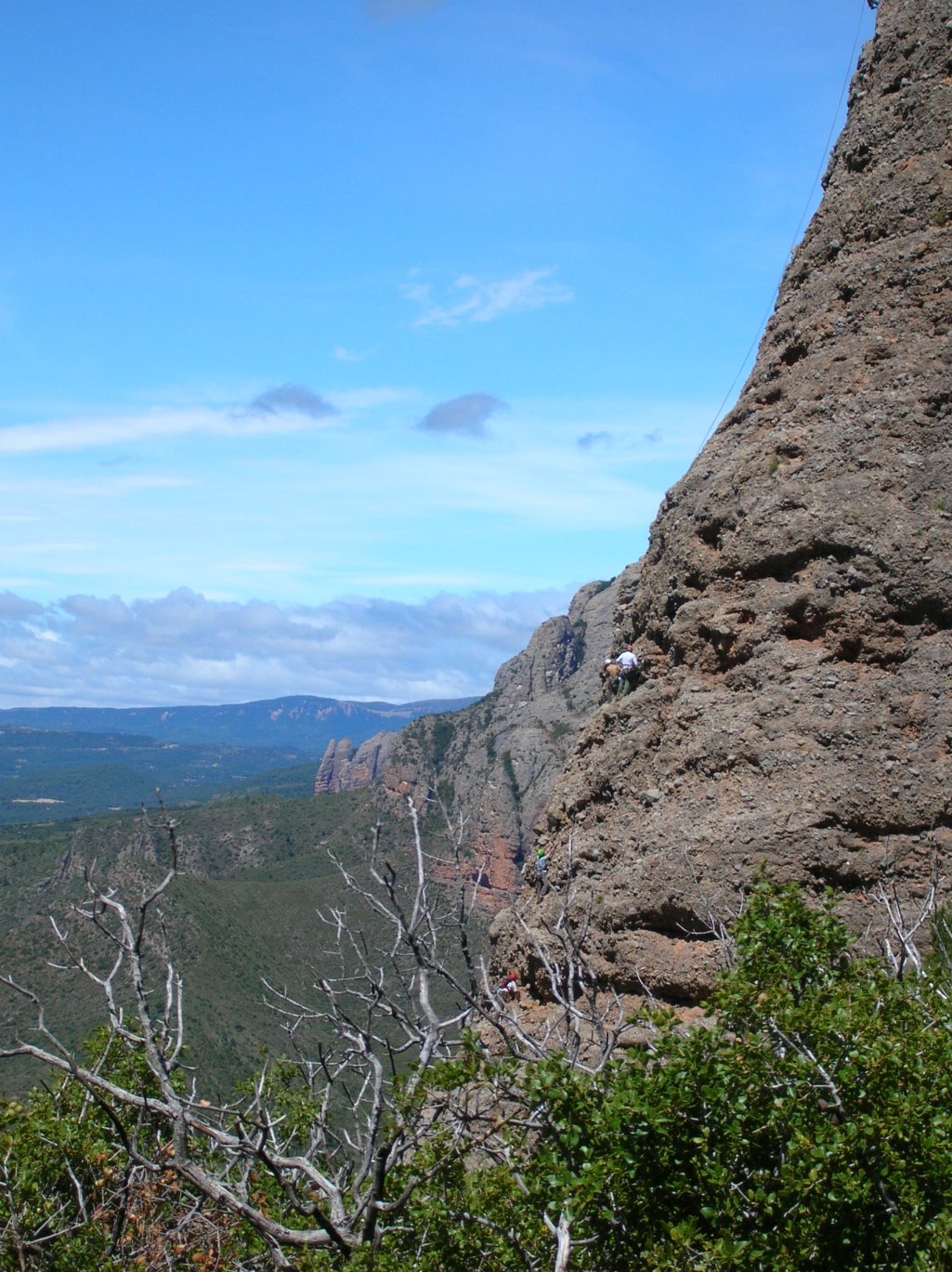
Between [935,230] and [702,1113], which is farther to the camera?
[935,230]

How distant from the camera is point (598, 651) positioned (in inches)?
3669

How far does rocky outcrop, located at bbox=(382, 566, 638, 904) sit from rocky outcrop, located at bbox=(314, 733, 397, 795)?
2095 inches

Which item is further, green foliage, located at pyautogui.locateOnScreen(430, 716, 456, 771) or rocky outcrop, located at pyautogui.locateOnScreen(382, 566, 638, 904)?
green foliage, located at pyautogui.locateOnScreen(430, 716, 456, 771)

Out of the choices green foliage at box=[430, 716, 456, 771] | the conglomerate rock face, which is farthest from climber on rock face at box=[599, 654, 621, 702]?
green foliage at box=[430, 716, 456, 771]

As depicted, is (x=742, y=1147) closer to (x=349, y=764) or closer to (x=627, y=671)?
(x=627, y=671)

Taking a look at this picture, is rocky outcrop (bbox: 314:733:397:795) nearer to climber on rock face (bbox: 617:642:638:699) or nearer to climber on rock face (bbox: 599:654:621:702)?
climber on rock face (bbox: 599:654:621:702)

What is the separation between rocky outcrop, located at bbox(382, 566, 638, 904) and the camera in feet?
268

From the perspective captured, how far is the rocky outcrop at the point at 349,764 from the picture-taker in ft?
542

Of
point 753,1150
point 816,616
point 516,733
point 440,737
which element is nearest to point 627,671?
point 816,616

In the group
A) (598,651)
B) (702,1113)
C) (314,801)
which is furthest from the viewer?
(314,801)

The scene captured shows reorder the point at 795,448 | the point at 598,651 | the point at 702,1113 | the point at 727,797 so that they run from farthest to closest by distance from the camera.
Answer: the point at 598,651 → the point at 795,448 → the point at 727,797 → the point at 702,1113

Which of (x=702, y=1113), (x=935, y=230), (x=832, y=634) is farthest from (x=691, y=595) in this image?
(x=702, y=1113)

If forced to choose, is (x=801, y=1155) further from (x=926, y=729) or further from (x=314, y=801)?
(x=314, y=801)

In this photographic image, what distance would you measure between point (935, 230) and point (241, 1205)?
38.2 feet
